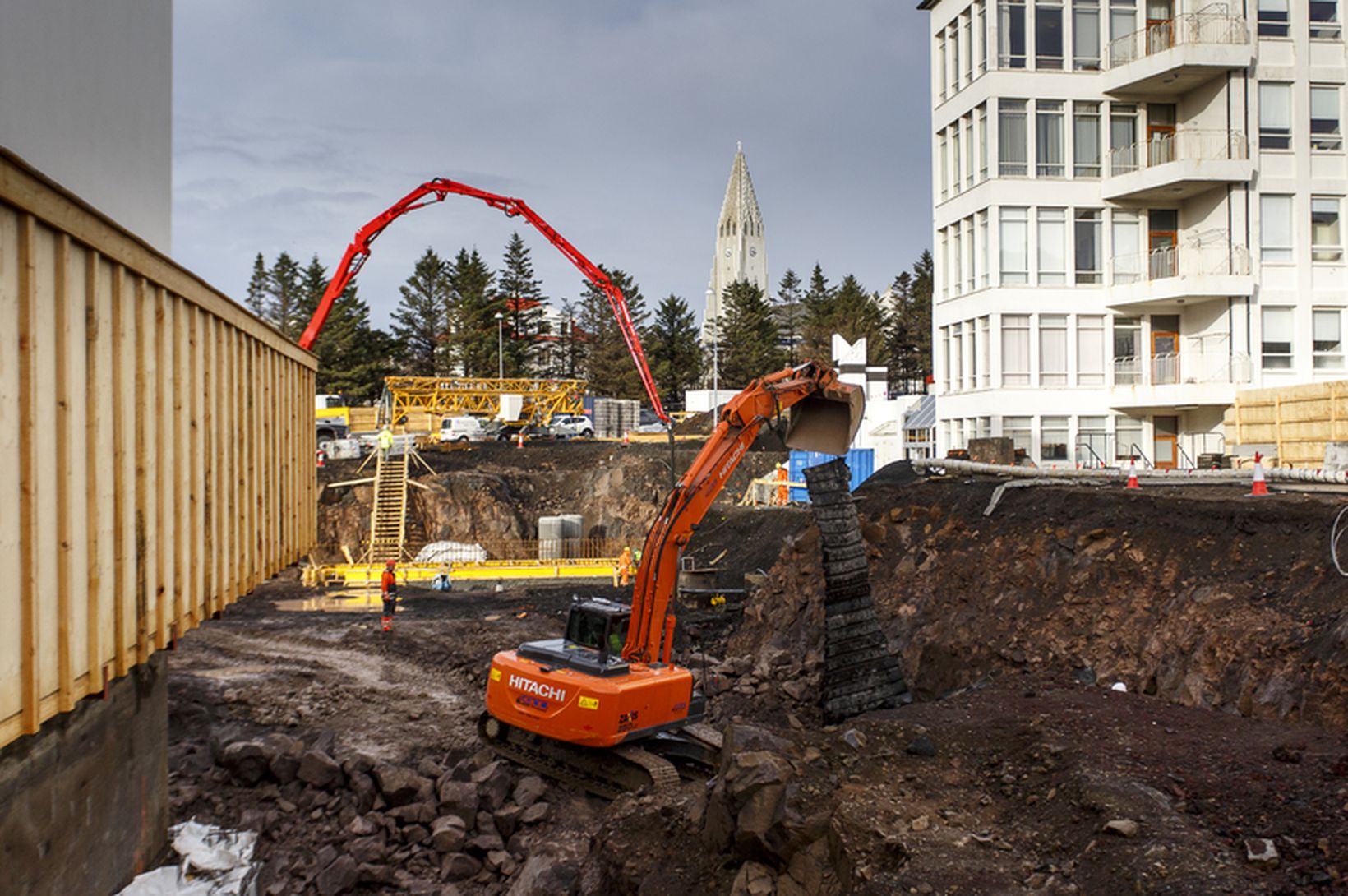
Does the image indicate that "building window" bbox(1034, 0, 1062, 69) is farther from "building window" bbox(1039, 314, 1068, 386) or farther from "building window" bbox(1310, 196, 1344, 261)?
"building window" bbox(1310, 196, 1344, 261)

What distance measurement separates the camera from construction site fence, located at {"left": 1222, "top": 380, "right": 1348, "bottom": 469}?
59.6 ft

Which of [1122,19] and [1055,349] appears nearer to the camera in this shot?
[1122,19]

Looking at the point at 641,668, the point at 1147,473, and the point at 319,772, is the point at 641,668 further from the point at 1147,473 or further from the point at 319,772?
the point at 1147,473

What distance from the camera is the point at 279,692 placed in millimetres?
16625

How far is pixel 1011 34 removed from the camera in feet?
81.7

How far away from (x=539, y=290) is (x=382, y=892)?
234ft

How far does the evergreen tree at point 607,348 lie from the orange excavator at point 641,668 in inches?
2270

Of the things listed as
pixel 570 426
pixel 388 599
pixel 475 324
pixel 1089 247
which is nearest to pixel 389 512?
pixel 388 599

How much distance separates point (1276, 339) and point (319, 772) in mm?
24315

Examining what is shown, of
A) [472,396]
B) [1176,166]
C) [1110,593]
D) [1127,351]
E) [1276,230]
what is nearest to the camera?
[1110,593]

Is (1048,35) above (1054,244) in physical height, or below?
above

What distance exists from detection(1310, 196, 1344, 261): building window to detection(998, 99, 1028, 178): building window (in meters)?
7.29

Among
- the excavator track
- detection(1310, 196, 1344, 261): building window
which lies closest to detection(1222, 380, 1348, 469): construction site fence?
detection(1310, 196, 1344, 261): building window

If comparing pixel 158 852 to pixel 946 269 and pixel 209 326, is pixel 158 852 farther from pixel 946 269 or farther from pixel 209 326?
pixel 946 269
